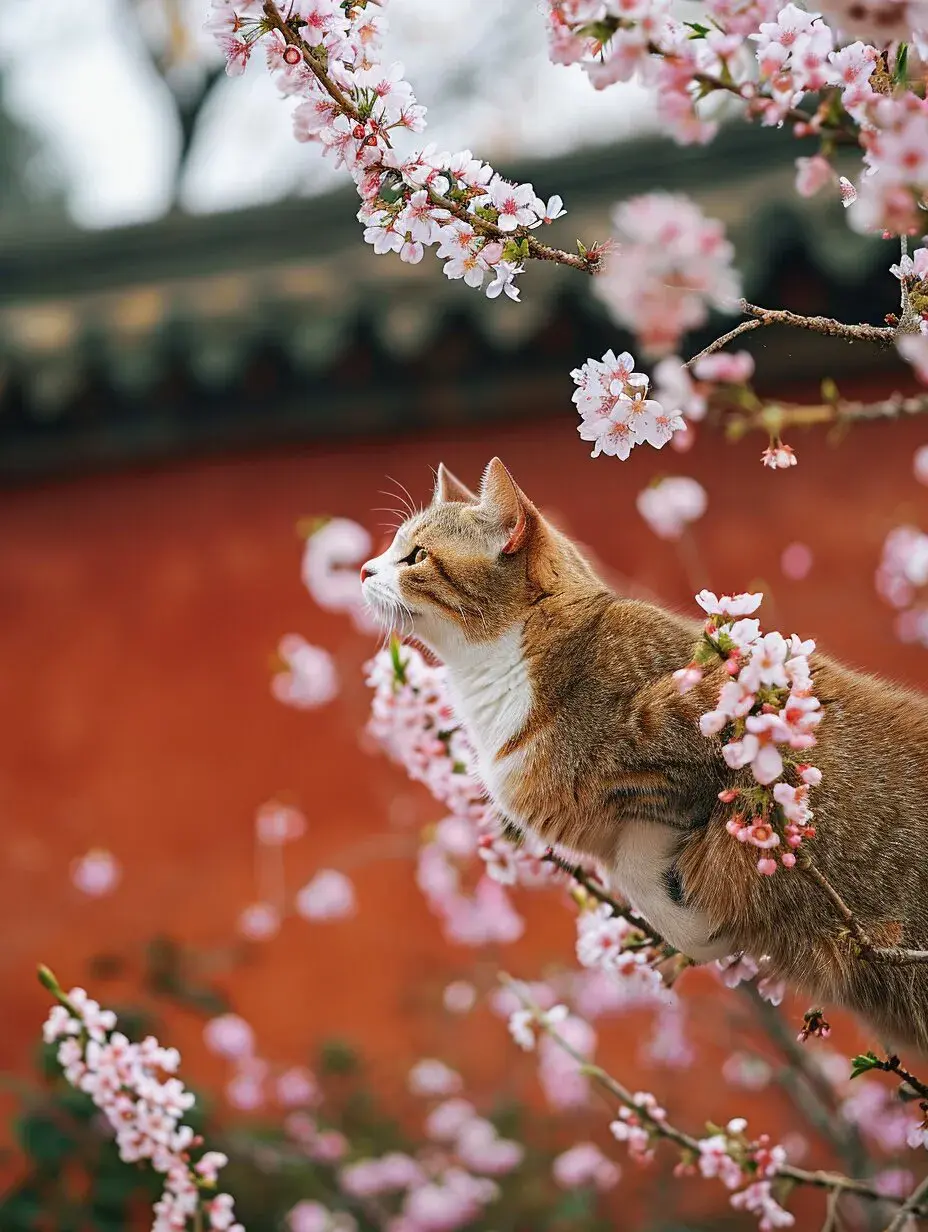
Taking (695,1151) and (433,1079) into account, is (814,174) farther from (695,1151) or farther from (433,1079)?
(433,1079)

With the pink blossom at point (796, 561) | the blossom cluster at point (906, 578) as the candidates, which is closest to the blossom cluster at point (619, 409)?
the blossom cluster at point (906, 578)

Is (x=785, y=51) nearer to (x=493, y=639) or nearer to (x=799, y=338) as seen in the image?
(x=493, y=639)

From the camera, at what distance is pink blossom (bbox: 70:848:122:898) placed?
3531 millimetres

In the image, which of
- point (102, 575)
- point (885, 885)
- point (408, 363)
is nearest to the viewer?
point (885, 885)

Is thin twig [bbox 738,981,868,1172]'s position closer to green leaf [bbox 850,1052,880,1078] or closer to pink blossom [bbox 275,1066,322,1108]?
green leaf [bbox 850,1052,880,1078]

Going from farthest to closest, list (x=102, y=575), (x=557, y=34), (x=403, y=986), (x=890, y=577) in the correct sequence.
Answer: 1. (x=102, y=575)
2. (x=403, y=986)
3. (x=890, y=577)
4. (x=557, y=34)

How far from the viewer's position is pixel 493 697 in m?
1.67

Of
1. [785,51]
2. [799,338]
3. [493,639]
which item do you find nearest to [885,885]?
[493,639]

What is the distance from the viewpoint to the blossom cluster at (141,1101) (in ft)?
5.31

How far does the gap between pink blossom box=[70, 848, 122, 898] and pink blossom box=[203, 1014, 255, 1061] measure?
1.57ft

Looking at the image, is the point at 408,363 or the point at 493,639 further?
the point at 408,363

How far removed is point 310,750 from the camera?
358cm

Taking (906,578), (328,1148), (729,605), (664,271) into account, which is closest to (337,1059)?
(328,1148)

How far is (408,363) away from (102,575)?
1.12 m
